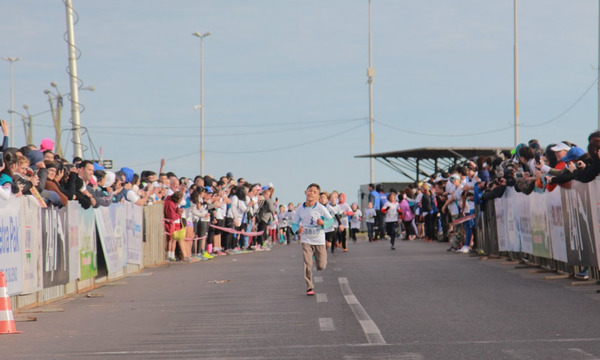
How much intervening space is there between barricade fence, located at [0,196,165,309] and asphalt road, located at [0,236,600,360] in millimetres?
396

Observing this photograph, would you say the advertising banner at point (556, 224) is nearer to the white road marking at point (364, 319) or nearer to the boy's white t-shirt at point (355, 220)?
the white road marking at point (364, 319)

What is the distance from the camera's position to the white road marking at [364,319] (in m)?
10.4

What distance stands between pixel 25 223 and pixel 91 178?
5.56 m

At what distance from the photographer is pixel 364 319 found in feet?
40.0

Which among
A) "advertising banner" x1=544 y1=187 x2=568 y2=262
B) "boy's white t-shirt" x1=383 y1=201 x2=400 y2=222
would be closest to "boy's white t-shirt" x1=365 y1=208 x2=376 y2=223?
"boy's white t-shirt" x1=383 y1=201 x2=400 y2=222

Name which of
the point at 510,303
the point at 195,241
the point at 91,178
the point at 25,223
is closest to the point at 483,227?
the point at 195,241

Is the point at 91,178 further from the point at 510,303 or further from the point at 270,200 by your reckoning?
the point at 270,200

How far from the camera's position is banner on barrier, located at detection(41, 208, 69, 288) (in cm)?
1583

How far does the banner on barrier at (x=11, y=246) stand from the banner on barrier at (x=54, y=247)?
4.52ft

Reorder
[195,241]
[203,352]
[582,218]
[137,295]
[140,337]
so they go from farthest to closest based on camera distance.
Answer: [195,241] → [137,295] → [582,218] → [140,337] → [203,352]

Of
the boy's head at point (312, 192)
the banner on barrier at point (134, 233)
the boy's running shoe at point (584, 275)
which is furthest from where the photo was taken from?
the banner on barrier at point (134, 233)

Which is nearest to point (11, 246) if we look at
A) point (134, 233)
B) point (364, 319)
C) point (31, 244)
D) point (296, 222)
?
point (31, 244)

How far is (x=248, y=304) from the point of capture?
14.8 meters

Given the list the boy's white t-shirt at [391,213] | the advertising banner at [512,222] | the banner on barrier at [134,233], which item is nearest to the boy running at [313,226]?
the advertising banner at [512,222]
